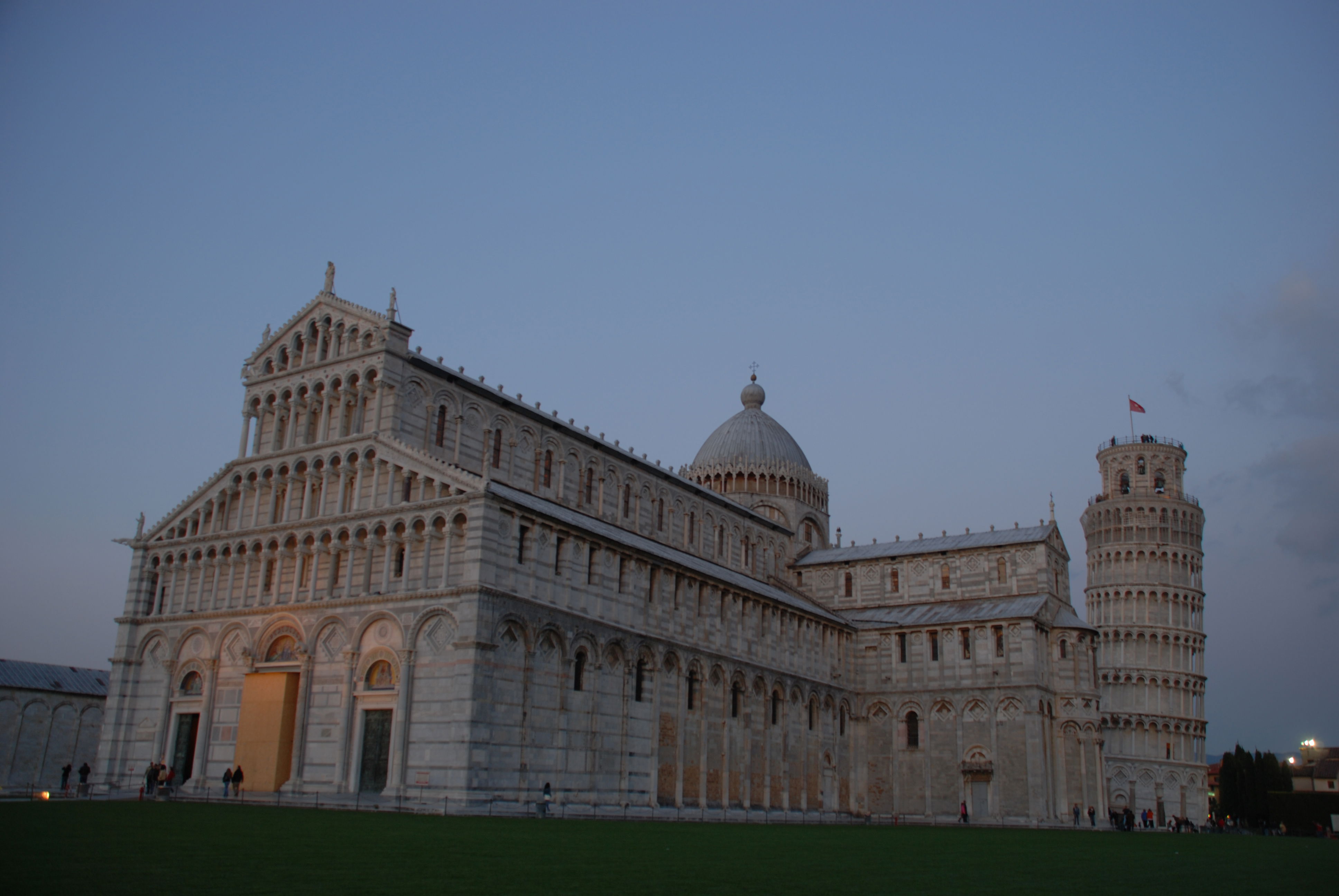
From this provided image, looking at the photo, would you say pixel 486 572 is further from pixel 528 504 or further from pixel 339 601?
pixel 339 601

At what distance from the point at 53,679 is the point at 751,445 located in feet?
150

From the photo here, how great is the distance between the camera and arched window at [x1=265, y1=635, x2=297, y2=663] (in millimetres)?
44844

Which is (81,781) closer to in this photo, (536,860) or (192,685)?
(192,685)

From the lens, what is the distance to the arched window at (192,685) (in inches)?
1861

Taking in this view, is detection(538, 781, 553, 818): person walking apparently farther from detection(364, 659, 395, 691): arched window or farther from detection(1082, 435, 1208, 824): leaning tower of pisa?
detection(1082, 435, 1208, 824): leaning tower of pisa

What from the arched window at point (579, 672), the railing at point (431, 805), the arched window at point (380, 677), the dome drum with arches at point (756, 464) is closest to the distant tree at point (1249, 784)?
the dome drum with arches at point (756, 464)

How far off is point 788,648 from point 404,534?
81.3ft

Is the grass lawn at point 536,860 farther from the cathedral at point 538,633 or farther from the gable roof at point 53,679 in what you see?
the gable roof at point 53,679

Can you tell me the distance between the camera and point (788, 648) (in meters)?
59.4

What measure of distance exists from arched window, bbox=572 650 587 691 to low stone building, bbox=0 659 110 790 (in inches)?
1196

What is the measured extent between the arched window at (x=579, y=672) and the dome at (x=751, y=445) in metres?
34.1

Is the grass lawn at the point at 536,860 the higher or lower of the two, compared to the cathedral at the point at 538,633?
lower

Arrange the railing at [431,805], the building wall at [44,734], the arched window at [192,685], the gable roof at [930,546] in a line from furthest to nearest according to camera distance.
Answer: the gable roof at [930,546] < the building wall at [44,734] < the arched window at [192,685] < the railing at [431,805]

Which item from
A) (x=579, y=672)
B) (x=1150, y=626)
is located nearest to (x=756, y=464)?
(x=579, y=672)
